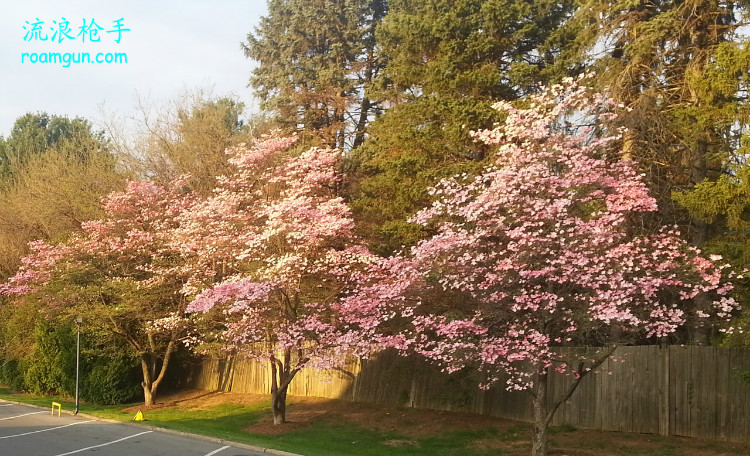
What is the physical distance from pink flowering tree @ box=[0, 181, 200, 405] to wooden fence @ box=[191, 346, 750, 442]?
850cm

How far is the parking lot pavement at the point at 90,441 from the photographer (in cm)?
1470

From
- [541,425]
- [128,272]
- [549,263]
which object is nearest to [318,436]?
[541,425]

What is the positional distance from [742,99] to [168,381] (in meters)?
26.4

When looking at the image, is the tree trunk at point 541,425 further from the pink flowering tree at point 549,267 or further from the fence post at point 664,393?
the fence post at point 664,393

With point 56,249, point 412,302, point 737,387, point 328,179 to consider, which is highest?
point 328,179

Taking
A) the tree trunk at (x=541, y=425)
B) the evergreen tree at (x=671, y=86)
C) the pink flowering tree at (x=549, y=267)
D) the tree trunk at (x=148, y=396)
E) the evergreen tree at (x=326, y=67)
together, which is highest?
the evergreen tree at (x=326, y=67)

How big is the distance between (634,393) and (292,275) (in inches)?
363

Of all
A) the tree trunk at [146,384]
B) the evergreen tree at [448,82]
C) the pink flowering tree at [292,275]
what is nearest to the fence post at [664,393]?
the pink flowering tree at [292,275]

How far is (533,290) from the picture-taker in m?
13.6

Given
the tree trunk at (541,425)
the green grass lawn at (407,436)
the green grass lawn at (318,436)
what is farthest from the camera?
the green grass lawn at (318,436)

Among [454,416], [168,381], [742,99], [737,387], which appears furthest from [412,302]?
[168,381]

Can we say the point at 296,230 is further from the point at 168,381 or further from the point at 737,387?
the point at 168,381

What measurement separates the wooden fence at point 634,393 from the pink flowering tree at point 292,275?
2771 mm

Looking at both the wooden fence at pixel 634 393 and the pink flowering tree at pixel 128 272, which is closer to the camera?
the wooden fence at pixel 634 393
